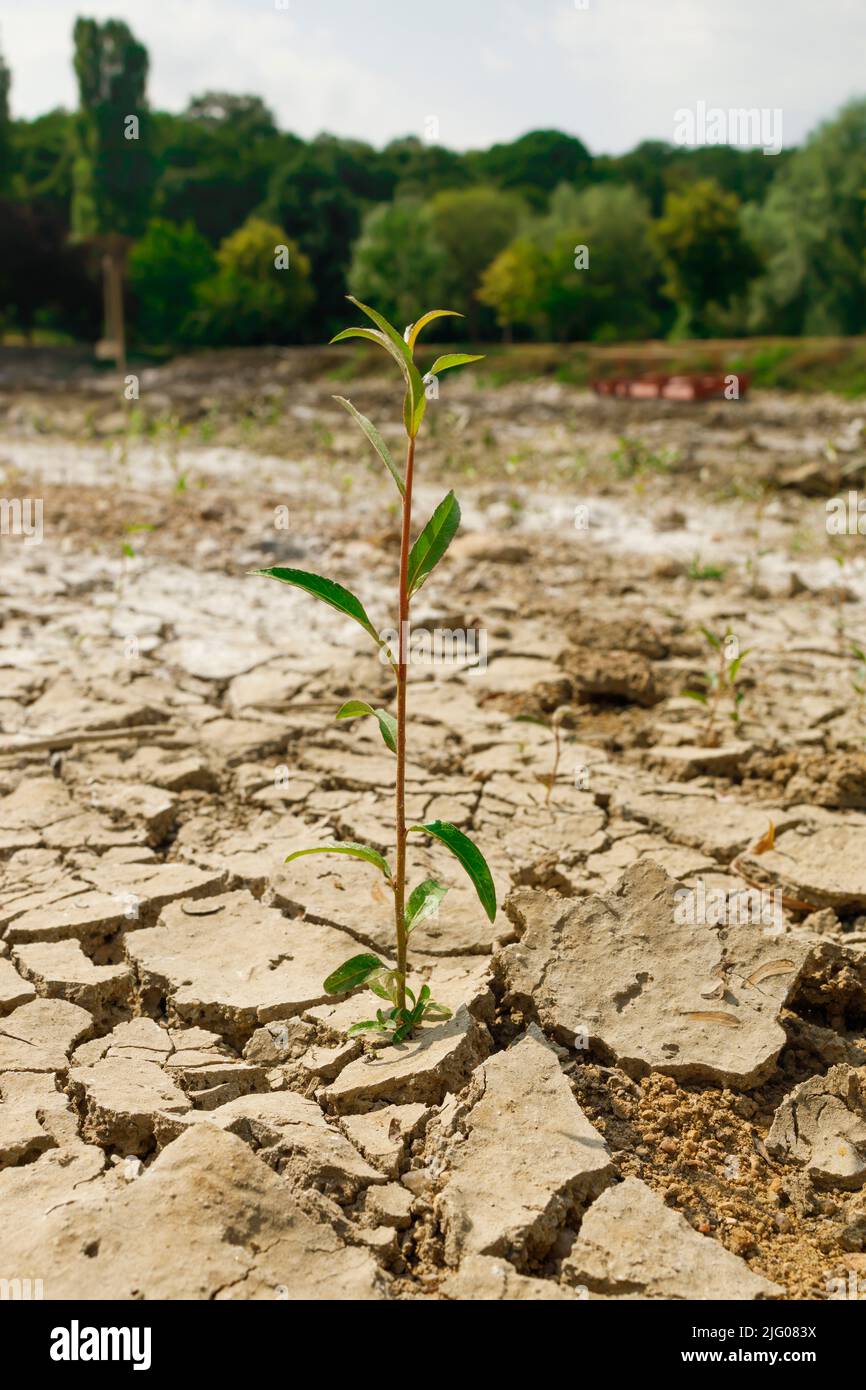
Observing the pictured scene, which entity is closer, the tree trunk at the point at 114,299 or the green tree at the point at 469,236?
the tree trunk at the point at 114,299

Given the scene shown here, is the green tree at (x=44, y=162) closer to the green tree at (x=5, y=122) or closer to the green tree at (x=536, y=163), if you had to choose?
the green tree at (x=5, y=122)

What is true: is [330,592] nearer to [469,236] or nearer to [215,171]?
[469,236]

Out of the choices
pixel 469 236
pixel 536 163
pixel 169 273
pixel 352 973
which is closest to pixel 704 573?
pixel 352 973

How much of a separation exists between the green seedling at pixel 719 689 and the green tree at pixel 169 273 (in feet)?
73.5

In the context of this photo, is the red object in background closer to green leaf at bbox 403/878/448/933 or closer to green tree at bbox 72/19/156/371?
green tree at bbox 72/19/156/371

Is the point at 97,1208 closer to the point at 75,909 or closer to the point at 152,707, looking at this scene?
the point at 75,909

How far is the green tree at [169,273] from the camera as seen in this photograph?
24781 mm

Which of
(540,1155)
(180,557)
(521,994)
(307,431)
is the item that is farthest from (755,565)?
(307,431)

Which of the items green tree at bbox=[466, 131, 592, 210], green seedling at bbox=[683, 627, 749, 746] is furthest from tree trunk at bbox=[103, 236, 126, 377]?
green tree at bbox=[466, 131, 592, 210]

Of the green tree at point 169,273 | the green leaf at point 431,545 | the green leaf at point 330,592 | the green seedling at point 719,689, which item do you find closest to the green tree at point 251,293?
the green tree at point 169,273

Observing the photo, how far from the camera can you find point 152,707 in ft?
13.1

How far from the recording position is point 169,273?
81.7 ft

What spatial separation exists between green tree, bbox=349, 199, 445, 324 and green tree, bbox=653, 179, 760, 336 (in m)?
5.24

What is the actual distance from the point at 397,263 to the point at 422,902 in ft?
73.1
